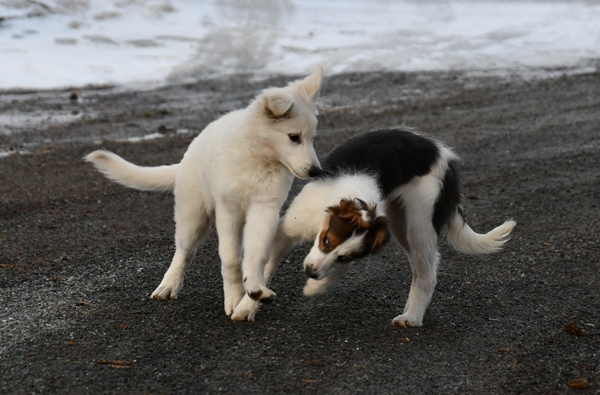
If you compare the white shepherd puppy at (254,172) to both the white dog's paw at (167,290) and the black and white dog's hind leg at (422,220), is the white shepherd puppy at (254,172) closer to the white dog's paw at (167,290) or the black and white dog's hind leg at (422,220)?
the white dog's paw at (167,290)

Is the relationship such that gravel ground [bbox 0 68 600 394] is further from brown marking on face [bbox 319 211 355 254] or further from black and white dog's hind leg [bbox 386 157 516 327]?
brown marking on face [bbox 319 211 355 254]

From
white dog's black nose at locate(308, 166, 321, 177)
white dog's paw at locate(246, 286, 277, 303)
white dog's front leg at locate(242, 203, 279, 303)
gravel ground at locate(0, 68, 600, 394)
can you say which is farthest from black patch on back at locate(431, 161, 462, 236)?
white dog's paw at locate(246, 286, 277, 303)

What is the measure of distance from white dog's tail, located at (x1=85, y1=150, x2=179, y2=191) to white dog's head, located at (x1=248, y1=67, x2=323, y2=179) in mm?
1105

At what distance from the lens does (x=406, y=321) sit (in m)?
5.21

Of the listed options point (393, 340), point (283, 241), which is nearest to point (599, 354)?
point (393, 340)

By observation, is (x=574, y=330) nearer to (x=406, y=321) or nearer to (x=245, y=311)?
(x=406, y=321)

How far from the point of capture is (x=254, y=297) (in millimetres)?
4844

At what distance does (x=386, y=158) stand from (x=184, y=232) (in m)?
1.46

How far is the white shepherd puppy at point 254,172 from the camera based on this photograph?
16.4 ft

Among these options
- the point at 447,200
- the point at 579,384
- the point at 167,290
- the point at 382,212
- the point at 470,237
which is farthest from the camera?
the point at 470,237

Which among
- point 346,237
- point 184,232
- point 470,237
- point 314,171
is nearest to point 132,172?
point 184,232

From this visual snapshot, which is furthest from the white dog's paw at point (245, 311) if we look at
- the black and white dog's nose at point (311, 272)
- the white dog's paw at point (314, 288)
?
the black and white dog's nose at point (311, 272)

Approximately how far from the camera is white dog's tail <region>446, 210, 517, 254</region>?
229 inches

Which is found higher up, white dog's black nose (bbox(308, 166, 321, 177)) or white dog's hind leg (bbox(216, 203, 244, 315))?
white dog's black nose (bbox(308, 166, 321, 177))
